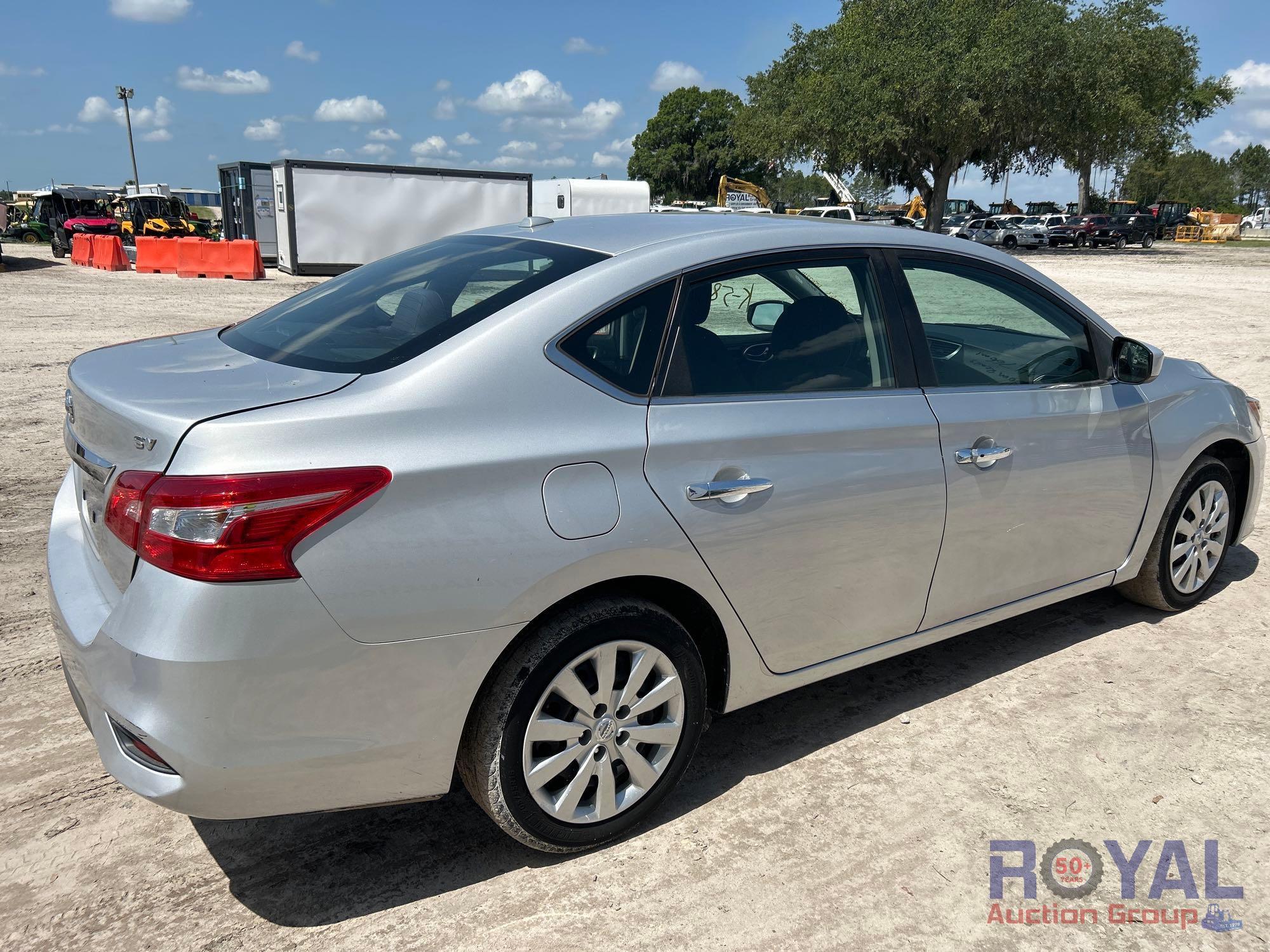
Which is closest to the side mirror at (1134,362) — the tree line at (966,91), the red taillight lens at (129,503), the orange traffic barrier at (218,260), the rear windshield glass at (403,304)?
the rear windshield glass at (403,304)

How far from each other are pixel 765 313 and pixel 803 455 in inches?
24.8

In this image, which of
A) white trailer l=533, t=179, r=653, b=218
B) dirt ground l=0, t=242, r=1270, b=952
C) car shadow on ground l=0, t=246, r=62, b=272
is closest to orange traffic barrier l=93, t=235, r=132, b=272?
car shadow on ground l=0, t=246, r=62, b=272

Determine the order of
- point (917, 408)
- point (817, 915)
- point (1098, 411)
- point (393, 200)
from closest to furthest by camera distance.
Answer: point (817, 915)
point (917, 408)
point (1098, 411)
point (393, 200)

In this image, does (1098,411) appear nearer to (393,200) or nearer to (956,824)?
(956,824)

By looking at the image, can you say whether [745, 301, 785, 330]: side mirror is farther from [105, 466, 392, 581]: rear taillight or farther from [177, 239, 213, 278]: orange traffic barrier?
[177, 239, 213, 278]: orange traffic barrier

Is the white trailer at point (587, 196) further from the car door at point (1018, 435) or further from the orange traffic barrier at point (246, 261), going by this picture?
the car door at point (1018, 435)

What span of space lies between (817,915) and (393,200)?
2706 centimetres

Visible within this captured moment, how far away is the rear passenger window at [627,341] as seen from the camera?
261 centimetres

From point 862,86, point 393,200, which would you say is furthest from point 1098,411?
point 862,86

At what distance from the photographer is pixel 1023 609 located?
12.3ft

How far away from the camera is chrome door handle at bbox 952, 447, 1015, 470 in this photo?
326 cm

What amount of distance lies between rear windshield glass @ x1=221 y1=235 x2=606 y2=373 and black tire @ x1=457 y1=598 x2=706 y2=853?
0.82 metres

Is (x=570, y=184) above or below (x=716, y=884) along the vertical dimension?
above

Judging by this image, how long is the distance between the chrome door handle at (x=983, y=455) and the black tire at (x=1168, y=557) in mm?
1268
